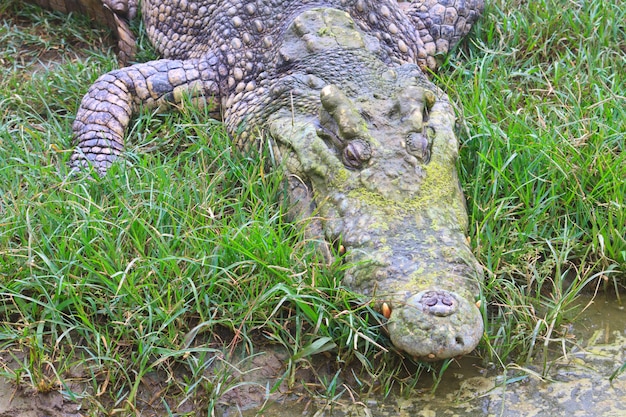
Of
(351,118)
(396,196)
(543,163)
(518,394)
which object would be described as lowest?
(518,394)

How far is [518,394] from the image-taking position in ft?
10.9

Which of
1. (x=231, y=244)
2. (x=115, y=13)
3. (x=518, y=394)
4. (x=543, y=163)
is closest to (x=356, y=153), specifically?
(x=231, y=244)

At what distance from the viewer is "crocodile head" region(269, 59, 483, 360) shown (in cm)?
316

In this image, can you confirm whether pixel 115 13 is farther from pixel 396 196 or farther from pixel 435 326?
pixel 435 326

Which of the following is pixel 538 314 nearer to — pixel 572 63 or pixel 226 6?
pixel 572 63

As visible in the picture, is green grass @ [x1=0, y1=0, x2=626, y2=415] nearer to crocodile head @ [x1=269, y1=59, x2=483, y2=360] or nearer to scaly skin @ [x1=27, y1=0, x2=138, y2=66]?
crocodile head @ [x1=269, y1=59, x2=483, y2=360]

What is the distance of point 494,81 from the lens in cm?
494

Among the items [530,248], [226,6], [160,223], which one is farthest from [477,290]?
[226,6]

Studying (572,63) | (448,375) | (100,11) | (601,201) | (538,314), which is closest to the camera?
(448,375)

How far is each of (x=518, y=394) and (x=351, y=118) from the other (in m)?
1.47

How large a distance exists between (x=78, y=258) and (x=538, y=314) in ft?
6.56

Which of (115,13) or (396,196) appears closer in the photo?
(396,196)

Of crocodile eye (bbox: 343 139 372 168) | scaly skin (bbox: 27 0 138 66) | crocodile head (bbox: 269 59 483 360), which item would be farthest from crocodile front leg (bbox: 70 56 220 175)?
crocodile eye (bbox: 343 139 372 168)

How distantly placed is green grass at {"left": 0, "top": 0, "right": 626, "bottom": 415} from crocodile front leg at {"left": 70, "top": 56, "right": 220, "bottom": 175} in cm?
12
